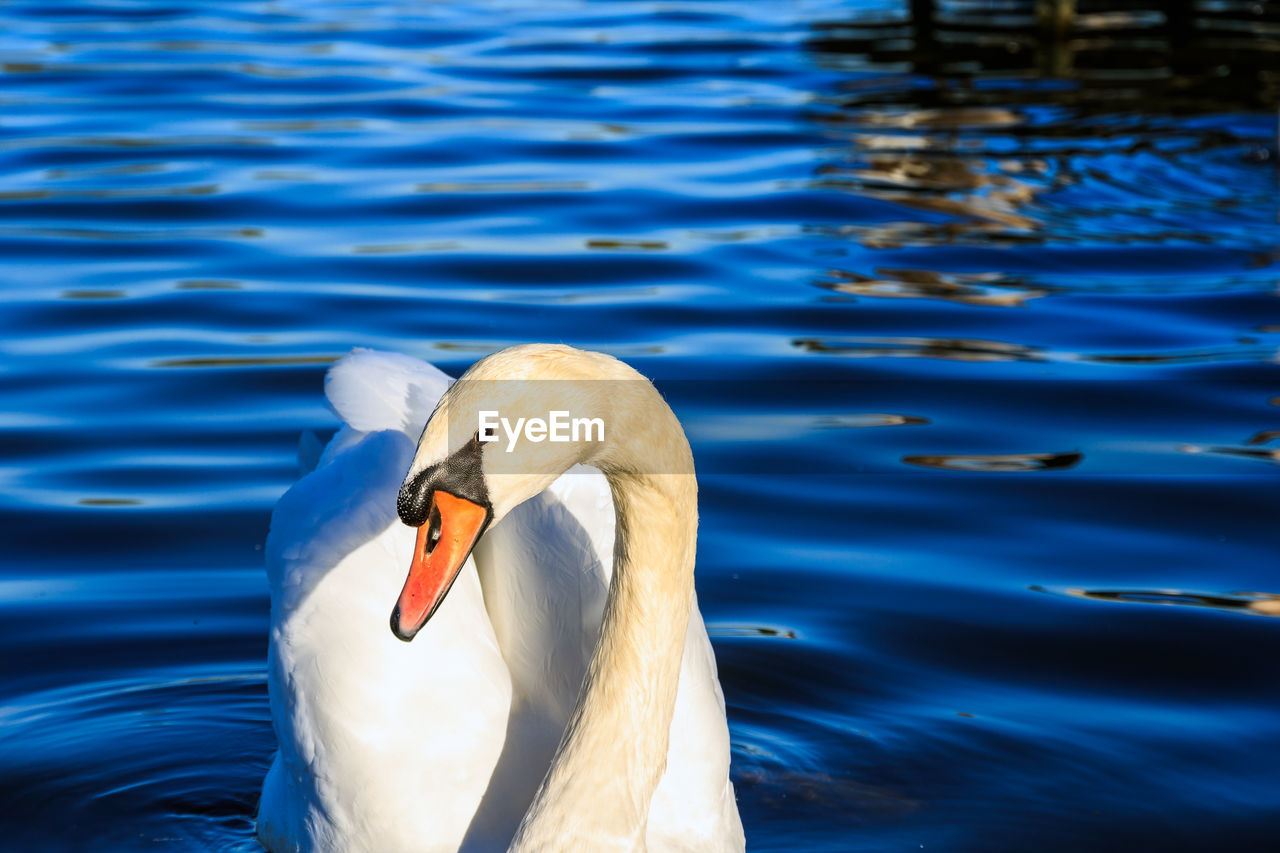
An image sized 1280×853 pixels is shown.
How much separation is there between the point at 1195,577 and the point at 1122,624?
431 millimetres

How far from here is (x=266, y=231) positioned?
9.59 m

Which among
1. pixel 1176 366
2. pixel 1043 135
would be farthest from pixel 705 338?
pixel 1043 135

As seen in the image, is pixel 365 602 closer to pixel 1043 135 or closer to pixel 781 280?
pixel 781 280

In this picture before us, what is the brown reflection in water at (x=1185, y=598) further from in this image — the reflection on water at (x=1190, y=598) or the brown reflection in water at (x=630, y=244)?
the brown reflection in water at (x=630, y=244)

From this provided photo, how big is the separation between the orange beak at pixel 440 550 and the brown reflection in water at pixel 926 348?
16.5ft

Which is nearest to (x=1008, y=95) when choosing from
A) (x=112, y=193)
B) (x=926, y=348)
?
(x=926, y=348)

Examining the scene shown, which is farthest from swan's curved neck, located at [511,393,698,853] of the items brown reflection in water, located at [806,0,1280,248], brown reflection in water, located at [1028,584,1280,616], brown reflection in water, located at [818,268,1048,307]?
brown reflection in water, located at [806,0,1280,248]

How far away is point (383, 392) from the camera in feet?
13.9

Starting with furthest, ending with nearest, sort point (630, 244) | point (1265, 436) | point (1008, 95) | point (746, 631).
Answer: point (1008, 95) < point (630, 244) < point (1265, 436) < point (746, 631)

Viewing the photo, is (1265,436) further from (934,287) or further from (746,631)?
(746,631)

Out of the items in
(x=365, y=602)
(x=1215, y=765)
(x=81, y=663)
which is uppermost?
(x=365, y=602)

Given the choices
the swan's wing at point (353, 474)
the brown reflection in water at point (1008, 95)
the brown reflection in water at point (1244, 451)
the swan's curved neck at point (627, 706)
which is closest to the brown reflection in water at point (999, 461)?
the brown reflection in water at point (1244, 451)

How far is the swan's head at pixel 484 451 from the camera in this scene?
109 inches

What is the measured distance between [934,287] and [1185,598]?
344 cm
